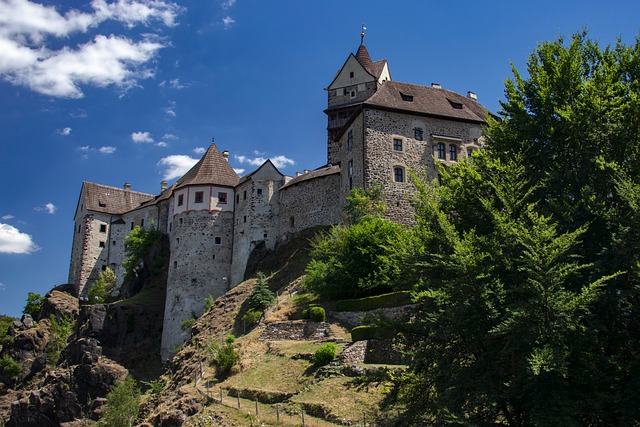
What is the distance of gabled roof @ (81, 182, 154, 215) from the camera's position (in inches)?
2926

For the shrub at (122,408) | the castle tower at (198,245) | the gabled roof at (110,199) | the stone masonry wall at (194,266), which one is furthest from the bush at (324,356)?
the gabled roof at (110,199)

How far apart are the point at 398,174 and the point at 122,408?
24.1m

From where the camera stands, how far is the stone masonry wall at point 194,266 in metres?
53.4

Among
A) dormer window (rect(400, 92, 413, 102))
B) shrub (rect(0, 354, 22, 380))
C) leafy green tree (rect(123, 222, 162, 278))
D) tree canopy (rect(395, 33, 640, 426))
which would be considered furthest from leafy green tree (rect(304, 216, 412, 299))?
shrub (rect(0, 354, 22, 380))

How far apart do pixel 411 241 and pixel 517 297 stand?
14.0 ft

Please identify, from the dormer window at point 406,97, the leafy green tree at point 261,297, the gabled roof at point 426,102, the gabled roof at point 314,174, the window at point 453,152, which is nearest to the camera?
the leafy green tree at point 261,297

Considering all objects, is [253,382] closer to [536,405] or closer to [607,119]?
[536,405]

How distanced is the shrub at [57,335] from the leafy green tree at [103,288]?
3222 millimetres

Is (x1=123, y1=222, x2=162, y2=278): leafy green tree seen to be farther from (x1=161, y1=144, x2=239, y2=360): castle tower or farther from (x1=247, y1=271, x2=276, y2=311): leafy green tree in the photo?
(x1=247, y1=271, x2=276, y2=311): leafy green tree

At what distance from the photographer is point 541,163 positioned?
20.7 m

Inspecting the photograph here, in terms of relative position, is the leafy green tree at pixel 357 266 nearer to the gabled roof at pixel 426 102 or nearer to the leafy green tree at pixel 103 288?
the gabled roof at pixel 426 102

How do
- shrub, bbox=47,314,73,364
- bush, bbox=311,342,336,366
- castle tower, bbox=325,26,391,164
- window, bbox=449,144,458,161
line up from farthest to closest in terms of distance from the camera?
1. castle tower, bbox=325,26,391,164
2. shrub, bbox=47,314,73,364
3. window, bbox=449,144,458,161
4. bush, bbox=311,342,336,366

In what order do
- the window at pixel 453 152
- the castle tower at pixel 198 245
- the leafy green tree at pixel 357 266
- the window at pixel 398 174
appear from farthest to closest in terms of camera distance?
the castle tower at pixel 198 245, the window at pixel 453 152, the window at pixel 398 174, the leafy green tree at pixel 357 266

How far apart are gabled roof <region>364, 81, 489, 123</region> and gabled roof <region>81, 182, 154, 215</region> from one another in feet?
128
